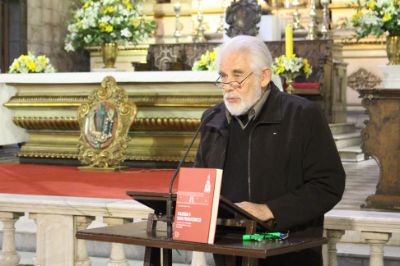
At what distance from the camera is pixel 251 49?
11.2 ft

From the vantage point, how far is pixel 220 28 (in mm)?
15742

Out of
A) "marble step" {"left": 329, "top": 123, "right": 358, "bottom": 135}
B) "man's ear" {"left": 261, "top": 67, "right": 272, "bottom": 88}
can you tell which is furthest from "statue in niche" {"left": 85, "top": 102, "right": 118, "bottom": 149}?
"man's ear" {"left": 261, "top": 67, "right": 272, "bottom": 88}

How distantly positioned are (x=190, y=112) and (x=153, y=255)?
6.36 metres

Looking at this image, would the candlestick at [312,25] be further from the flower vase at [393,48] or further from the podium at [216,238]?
the podium at [216,238]

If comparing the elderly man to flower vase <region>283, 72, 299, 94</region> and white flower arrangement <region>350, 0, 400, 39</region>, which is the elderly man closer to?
white flower arrangement <region>350, 0, 400, 39</region>

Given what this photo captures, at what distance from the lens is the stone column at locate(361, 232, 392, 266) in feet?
13.8

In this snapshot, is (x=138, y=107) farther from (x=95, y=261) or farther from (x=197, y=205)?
(x=197, y=205)

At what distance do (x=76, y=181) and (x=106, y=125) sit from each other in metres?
1.05

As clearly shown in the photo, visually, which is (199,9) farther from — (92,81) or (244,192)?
(244,192)

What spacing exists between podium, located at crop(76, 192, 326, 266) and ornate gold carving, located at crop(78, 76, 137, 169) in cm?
594

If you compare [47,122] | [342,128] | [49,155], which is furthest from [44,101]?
[342,128]

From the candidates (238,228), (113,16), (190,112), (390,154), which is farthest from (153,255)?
(113,16)

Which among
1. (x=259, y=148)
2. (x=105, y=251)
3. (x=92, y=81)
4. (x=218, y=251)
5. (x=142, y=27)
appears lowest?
(x=105, y=251)

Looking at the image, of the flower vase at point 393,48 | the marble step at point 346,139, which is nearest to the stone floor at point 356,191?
the marble step at point 346,139
